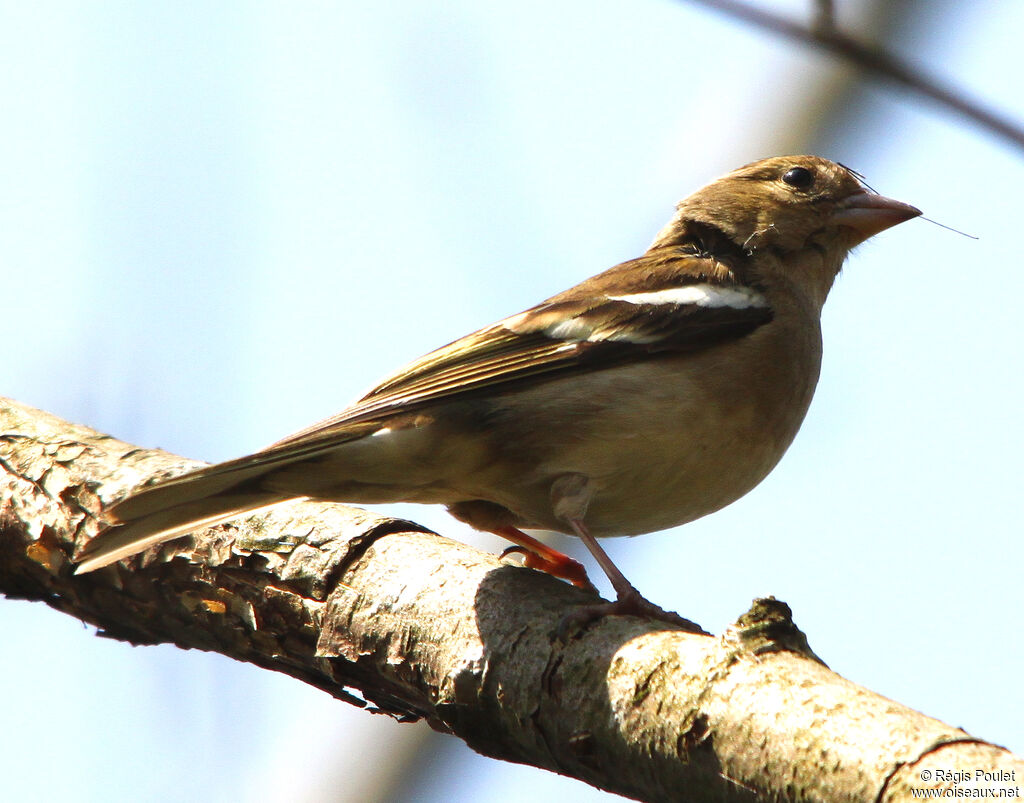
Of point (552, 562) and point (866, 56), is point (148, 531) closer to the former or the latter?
point (552, 562)

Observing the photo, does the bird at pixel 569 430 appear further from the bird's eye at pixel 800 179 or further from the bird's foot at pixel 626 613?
the bird's eye at pixel 800 179

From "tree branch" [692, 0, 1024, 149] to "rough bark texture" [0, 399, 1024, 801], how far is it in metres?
1.51

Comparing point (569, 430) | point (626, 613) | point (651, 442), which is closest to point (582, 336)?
point (569, 430)

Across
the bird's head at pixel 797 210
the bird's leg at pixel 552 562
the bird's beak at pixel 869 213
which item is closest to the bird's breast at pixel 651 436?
the bird's leg at pixel 552 562

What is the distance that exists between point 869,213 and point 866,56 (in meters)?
2.54

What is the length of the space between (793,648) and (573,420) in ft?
5.88

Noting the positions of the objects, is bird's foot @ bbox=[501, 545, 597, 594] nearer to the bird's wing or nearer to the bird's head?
the bird's wing

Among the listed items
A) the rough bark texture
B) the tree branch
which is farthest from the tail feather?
the tree branch

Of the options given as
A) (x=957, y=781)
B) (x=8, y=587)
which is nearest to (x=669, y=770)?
(x=957, y=781)

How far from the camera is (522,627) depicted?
3.47 metres

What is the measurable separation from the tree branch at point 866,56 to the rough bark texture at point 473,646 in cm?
151

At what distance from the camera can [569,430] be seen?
4.47 m

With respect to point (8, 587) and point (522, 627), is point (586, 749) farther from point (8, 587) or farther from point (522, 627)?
point (8, 587)

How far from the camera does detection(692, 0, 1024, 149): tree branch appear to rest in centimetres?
306
